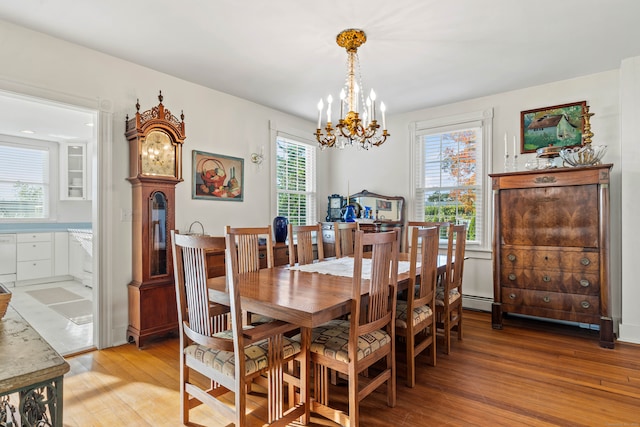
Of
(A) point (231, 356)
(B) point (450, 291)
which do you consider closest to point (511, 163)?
(B) point (450, 291)

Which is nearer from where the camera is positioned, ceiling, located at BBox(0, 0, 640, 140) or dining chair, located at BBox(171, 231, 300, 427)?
dining chair, located at BBox(171, 231, 300, 427)

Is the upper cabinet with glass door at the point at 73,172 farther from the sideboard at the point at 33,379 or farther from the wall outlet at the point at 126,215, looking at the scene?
the sideboard at the point at 33,379

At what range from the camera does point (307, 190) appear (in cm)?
539

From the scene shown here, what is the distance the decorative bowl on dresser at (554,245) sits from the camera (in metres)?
3.22

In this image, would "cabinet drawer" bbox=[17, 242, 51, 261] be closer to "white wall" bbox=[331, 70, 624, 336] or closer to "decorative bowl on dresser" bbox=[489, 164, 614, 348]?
"white wall" bbox=[331, 70, 624, 336]

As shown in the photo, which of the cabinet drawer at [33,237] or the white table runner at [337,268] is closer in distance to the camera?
the white table runner at [337,268]

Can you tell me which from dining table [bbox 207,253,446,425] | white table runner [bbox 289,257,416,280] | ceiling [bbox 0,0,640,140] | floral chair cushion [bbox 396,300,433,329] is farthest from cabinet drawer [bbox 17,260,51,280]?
floral chair cushion [bbox 396,300,433,329]

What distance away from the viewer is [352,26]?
2.61m

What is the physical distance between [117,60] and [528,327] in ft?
16.0

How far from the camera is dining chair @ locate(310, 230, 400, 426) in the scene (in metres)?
1.83

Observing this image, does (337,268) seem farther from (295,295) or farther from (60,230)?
(60,230)

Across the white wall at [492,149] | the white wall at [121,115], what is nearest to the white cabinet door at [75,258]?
the white wall at [121,115]

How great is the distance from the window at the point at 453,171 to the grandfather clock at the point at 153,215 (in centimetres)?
314

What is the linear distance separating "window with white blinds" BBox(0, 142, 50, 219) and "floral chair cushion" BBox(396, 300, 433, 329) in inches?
254
